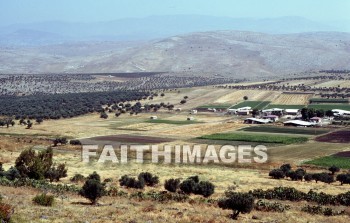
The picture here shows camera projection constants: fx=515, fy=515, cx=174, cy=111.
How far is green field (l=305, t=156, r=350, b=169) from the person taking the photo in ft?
211

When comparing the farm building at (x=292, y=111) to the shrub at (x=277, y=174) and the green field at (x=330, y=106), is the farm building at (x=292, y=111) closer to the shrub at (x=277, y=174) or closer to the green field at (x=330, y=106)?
the green field at (x=330, y=106)

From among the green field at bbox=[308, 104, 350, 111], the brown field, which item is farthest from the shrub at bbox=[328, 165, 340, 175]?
the brown field

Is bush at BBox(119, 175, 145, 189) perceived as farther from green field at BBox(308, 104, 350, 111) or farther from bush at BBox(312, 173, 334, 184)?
green field at BBox(308, 104, 350, 111)

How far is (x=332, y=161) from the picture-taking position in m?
67.3

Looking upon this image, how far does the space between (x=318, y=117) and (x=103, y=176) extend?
74.0 metres

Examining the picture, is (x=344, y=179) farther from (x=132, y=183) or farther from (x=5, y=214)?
(x=5, y=214)

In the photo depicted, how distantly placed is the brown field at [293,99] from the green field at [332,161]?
257ft

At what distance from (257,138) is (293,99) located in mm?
71927

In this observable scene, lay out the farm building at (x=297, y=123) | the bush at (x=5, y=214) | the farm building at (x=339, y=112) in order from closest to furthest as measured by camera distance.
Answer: the bush at (x=5, y=214) < the farm building at (x=297, y=123) < the farm building at (x=339, y=112)

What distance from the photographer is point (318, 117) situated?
11406 centimetres

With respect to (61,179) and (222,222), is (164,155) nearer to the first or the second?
(61,179)

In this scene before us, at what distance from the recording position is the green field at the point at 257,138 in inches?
3344

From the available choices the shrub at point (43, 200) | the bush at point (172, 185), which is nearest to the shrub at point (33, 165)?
the bush at point (172, 185)

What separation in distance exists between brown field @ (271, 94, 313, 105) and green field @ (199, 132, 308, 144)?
2353 inches
